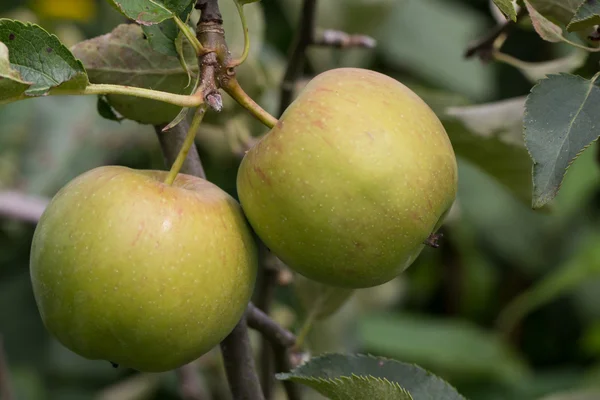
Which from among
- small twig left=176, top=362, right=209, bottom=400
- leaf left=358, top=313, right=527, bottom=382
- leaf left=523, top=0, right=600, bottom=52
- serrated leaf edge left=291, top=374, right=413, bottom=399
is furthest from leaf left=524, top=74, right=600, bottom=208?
leaf left=358, top=313, right=527, bottom=382

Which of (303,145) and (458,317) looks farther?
(458,317)

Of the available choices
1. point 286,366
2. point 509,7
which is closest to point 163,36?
point 509,7

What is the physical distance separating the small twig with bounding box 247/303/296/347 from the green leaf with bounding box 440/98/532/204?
0.34m

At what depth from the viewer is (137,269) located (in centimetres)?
54

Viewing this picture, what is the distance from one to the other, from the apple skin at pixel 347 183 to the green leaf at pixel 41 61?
5.6 inches

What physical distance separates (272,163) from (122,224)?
0.12 metres

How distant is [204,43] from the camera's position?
0.58 meters

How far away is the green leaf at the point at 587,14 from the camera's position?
23.9 inches

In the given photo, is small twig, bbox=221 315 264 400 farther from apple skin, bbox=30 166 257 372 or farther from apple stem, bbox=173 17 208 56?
apple stem, bbox=173 17 208 56

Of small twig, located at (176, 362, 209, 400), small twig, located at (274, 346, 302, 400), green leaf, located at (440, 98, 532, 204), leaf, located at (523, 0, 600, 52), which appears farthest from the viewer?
small twig, located at (176, 362, 209, 400)

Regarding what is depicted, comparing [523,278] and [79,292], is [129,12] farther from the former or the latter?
[523,278]

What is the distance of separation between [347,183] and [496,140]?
42 centimetres

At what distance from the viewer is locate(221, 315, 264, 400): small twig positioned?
2.16 ft

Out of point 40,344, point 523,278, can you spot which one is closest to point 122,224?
point 40,344
